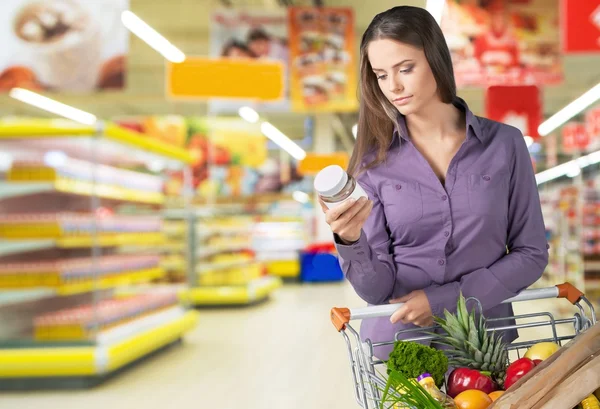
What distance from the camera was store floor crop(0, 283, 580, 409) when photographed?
5547 mm

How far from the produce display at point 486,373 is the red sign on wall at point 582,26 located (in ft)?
14.0

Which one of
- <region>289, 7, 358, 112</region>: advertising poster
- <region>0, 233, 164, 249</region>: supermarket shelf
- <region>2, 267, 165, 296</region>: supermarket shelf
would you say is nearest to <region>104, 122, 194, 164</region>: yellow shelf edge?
<region>0, 233, 164, 249</region>: supermarket shelf

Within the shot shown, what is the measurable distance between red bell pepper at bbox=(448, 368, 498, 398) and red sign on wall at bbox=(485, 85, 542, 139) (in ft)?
25.2

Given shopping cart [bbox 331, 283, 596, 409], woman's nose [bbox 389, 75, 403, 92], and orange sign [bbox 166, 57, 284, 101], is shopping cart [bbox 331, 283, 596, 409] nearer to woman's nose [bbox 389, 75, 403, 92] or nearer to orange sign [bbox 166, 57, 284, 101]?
woman's nose [bbox 389, 75, 403, 92]

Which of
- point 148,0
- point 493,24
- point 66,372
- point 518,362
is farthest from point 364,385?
point 148,0

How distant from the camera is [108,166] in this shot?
7.51m

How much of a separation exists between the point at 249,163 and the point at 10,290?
29.4 feet

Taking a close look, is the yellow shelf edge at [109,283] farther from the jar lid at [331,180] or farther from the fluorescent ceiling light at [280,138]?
the fluorescent ceiling light at [280,138]

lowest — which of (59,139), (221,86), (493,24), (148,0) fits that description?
(59,139)

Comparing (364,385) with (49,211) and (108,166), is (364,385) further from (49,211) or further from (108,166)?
(108,166)

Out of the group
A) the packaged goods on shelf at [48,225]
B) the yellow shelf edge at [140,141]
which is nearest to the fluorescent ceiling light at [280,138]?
the yellow shelf edge at [140,141]

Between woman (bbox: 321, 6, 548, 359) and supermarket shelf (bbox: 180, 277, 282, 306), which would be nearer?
woman (bbox: 321, 6, 548, 359)

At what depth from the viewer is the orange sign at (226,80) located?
666cm

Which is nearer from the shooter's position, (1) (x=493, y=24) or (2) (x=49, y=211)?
(2) (x=49, y=211)
